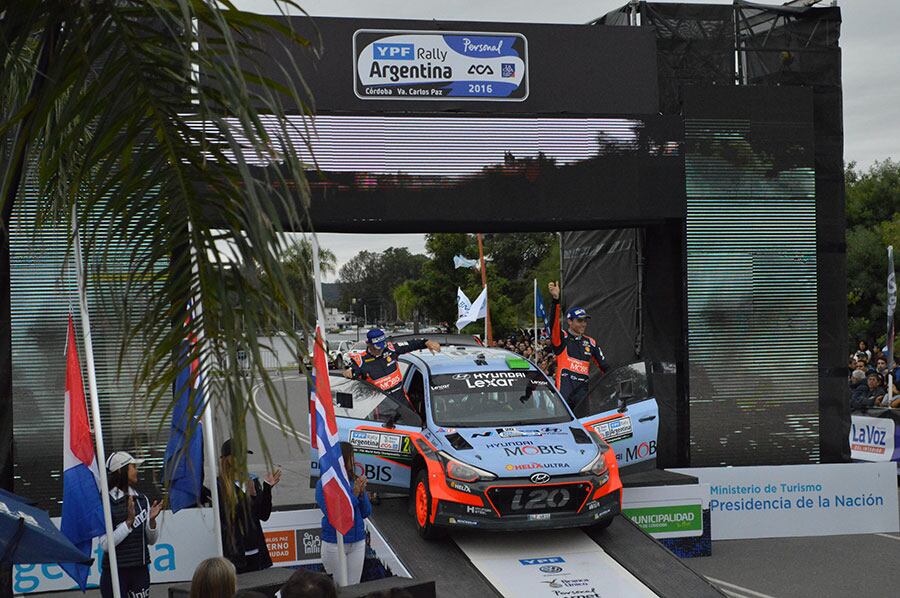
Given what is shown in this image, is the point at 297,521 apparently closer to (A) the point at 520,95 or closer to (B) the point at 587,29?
(A) the point at 520,95

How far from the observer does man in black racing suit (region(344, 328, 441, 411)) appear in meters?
12.3

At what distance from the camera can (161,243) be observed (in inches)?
163

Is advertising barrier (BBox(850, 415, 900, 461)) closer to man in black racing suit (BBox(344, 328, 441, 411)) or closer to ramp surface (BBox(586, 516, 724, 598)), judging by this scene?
ramp surface (BBox(586, 516, 724, 598))

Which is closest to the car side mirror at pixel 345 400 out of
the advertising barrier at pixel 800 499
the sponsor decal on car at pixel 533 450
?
the sponsor decal on car at pixel 533 450

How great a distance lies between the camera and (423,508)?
34.4 ft

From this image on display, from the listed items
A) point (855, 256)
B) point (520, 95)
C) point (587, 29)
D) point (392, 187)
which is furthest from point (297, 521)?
point (855, 256)

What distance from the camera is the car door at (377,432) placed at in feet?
37.1

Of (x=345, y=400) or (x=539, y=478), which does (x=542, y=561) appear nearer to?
(x=539, y=478)

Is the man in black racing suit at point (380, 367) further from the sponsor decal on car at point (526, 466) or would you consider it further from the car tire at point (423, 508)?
the sponsor decal on car at point (526, 466)

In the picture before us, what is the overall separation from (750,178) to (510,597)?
7.28 metres

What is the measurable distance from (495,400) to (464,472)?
1.55m

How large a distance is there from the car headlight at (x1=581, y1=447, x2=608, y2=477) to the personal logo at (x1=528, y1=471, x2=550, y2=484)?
0.41 meters

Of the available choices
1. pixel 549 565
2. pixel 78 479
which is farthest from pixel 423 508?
pixel 78 479

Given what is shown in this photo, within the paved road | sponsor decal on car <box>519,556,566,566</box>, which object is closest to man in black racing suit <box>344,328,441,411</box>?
the paved road
